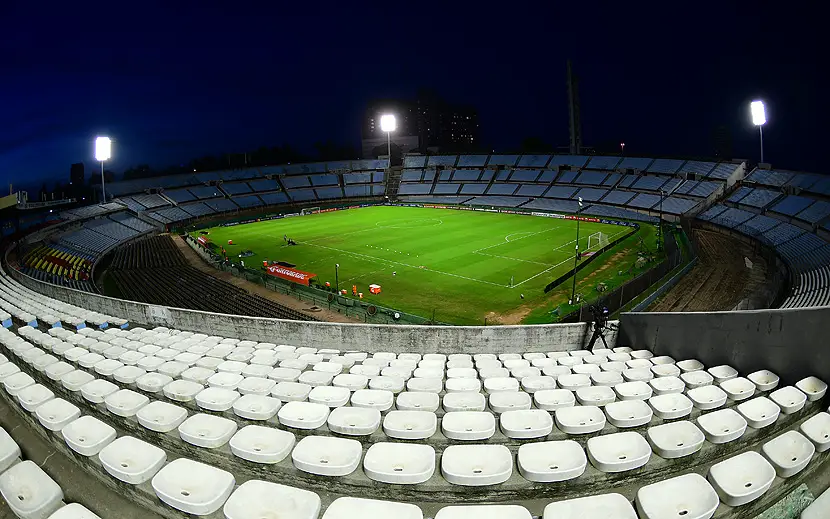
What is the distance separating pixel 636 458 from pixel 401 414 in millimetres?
3005

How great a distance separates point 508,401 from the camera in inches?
297

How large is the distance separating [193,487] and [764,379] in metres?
8.46

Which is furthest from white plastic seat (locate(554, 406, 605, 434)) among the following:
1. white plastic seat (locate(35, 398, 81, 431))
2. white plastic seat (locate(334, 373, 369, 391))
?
white plastic seat (locate(35, 398, 81, 431))

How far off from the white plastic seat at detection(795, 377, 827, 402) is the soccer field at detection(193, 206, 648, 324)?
66.3ft

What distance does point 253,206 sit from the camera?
78812mm

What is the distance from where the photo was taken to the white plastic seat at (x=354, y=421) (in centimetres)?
659

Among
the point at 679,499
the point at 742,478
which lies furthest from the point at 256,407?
the point at 742,478

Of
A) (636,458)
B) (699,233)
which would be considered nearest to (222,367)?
(636,458)

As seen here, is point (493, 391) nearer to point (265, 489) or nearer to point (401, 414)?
point (401, 414)

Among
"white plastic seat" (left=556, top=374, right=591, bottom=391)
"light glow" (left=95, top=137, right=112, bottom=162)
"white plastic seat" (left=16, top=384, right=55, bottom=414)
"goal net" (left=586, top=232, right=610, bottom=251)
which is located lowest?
"white plastic seat" (left=556, top=374, right=591, bottom=391)

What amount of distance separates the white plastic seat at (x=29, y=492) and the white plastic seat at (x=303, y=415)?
2.60 metres

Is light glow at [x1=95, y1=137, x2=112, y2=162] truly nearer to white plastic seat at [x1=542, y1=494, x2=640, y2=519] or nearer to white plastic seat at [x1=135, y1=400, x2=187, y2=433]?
white plastic seat at [x1=135, y1=400, x2=187, y2=433]

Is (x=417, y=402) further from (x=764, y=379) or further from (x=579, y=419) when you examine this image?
(x=764, y=379)

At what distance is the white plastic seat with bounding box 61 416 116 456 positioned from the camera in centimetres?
616
